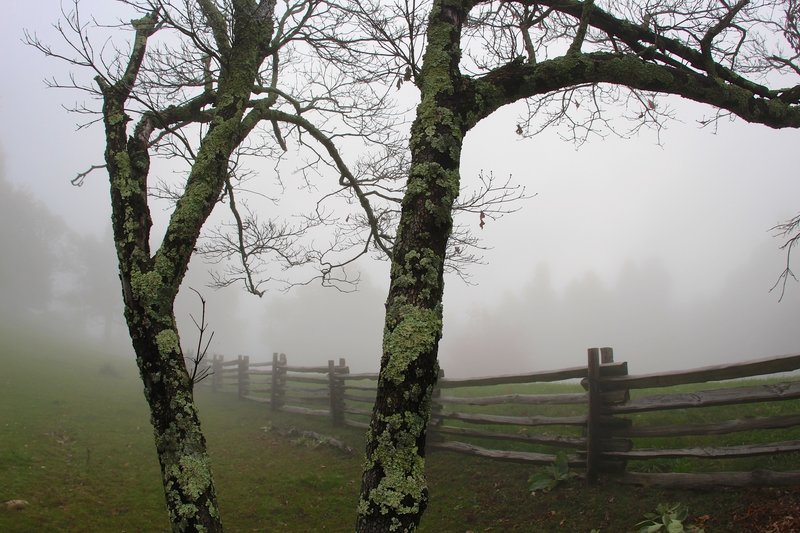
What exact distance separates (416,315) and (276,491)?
20.1ft

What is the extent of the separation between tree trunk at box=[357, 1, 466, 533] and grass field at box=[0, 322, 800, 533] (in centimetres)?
416

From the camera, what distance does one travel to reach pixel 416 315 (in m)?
2.10

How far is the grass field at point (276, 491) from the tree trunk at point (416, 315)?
4161mm

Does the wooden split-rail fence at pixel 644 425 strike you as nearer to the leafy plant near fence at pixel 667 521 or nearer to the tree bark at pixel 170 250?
the leafy plant near fence at pixel 667 521

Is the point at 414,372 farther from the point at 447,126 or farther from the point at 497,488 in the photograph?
the point at 497,488

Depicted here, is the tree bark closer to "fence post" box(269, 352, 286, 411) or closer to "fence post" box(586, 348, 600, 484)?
"fence post" box(586, 348, 600, 484)

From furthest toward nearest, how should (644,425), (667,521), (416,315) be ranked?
(644,425) < (667,521) < (416,315)

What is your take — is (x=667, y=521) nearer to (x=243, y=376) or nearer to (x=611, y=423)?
(x=611, y=423)

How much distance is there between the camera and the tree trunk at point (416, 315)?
6.11 ft

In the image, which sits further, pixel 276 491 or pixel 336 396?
pixel 336 396

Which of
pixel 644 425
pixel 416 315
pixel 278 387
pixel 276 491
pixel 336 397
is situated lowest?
pixel 276 491

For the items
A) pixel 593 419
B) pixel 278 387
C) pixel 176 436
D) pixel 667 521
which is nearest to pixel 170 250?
pixel 176 436

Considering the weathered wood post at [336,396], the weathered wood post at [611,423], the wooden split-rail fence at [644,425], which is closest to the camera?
the wooden split-rail fence at [644,425]

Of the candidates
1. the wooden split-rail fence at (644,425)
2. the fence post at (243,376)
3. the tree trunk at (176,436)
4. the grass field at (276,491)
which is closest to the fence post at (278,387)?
the grass field at (276,491)
